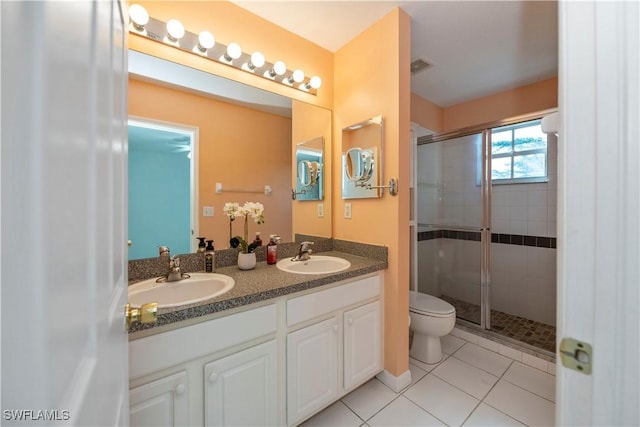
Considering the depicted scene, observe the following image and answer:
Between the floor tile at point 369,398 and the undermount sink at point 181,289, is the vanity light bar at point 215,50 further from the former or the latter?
the floor tile at point 369,398

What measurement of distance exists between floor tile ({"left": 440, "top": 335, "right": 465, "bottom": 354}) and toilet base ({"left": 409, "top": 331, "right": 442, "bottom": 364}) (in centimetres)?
19

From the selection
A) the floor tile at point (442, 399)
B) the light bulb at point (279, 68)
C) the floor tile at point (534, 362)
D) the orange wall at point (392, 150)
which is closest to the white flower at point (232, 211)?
the orange wall at point (392, 150)

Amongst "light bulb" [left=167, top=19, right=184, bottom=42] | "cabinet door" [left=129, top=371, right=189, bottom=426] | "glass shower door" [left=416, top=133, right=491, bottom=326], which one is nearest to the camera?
"cabinet door" [left=129, top=371, right=189, bottom=426]

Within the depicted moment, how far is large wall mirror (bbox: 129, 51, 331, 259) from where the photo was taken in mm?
1291

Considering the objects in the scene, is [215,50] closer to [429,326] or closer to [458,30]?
[458,30]

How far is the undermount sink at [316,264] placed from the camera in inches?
64.6

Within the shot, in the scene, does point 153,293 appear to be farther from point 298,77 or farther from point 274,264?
point 298,77

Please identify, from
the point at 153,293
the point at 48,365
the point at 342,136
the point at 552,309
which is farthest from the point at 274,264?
the point at 552,309

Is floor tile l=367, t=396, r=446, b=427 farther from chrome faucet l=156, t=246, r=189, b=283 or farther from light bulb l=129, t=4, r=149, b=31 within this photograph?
light bulb l=129, t=4, r=149, b=31

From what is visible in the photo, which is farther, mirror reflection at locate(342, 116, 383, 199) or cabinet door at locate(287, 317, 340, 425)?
mirror reflection at locate(342, 116, 383, 199)

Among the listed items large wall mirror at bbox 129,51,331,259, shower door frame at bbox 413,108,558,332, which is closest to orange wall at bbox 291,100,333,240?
large wall mirror at bbox 129,51,331,259

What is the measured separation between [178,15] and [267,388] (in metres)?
1.99

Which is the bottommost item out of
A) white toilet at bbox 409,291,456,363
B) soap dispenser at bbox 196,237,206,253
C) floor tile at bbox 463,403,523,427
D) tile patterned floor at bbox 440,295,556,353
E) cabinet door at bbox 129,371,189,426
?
floor tile at bbox 463,403,523,427

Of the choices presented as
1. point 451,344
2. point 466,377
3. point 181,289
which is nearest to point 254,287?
point 181,289
